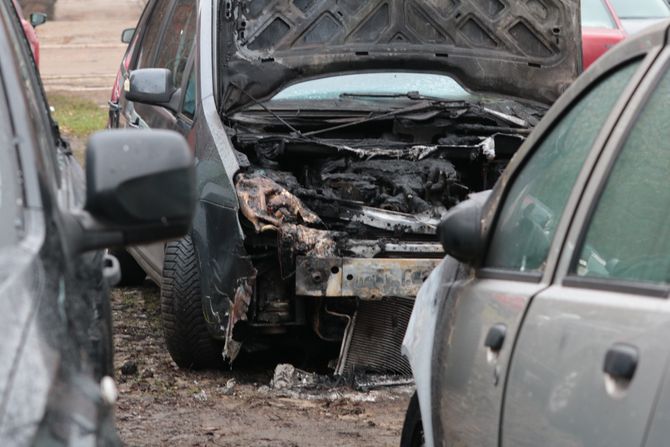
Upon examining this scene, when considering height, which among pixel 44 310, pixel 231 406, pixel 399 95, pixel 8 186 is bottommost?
pixel 231 406

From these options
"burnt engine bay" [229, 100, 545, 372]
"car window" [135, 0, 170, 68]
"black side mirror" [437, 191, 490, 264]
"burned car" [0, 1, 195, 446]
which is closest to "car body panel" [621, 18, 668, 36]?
"car window" [135, 0, 170, 68]

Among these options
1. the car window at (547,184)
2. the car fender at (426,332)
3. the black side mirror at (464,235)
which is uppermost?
the car window at (547,184)

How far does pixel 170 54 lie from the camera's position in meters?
9.08

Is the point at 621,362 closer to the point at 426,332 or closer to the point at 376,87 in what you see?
the point at 426,332

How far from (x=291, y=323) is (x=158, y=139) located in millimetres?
4151

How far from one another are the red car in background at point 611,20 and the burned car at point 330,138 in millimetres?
5687

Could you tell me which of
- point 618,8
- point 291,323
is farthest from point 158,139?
point 618,8

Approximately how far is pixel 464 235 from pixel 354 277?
9.08ft

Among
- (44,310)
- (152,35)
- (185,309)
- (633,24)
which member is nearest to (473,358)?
(44,310)

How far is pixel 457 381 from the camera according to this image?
4102mm

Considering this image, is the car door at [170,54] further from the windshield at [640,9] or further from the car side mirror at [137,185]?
the windshield at [640,9]

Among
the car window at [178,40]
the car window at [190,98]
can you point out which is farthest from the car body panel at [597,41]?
the car window at [190,98]

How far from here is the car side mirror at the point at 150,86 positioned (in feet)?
26.6

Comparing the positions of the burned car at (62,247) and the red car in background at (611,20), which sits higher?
the burned car at (62,247)
